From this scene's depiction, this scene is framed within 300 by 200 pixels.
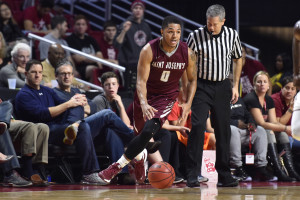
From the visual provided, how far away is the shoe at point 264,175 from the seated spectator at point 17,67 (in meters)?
3.13

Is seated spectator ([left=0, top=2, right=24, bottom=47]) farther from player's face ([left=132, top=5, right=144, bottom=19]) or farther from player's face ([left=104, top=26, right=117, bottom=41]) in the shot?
player's face ([left=132, top=5, right=144, bottom=19])

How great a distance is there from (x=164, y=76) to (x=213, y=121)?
2.51 ft

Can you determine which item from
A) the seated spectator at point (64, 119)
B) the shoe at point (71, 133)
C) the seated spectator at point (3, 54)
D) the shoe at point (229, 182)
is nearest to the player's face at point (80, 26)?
the seated spectator at point (3, 54)

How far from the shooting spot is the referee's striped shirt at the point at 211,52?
6.02 m

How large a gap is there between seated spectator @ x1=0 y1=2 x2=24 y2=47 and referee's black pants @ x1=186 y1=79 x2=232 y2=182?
388 cm

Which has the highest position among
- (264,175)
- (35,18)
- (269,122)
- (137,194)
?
(35,18)

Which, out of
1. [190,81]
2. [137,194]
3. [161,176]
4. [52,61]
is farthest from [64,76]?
[137,194]

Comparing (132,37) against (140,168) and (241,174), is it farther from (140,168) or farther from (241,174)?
(140,168)

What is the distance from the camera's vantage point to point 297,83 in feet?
15.0

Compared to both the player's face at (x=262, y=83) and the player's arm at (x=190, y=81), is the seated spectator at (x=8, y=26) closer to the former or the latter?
the player's face at (x=262, y=83)

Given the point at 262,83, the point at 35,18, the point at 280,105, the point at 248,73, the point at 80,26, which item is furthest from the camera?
the point at 35,18

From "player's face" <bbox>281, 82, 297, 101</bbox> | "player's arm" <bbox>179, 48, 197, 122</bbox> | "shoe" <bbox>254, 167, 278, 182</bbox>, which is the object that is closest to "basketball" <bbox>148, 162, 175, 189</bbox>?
"player's arm" <bbox>179, 48, 197, 122</bbox>

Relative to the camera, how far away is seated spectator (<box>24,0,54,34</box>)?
396 inches

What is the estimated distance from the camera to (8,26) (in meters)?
9.04
